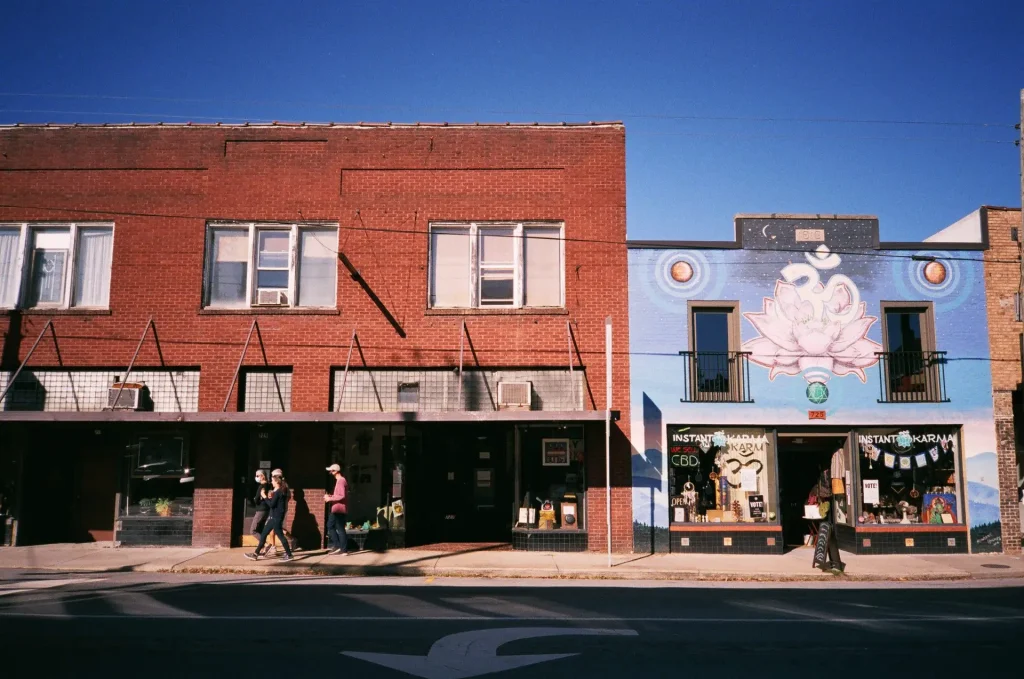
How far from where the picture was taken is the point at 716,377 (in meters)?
16.4

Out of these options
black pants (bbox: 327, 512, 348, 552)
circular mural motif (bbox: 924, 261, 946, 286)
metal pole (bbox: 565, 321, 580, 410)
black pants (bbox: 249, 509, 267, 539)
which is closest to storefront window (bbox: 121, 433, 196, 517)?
black pants (bbox: 249, 509, 267, 539)

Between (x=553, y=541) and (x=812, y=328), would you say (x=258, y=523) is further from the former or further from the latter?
(x=812, y=328)

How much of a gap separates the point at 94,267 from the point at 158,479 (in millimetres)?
4598

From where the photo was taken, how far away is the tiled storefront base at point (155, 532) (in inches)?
623

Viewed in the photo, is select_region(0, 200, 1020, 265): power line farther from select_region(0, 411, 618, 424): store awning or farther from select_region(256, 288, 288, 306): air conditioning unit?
select_region(0, 411, 618, 424): store awning

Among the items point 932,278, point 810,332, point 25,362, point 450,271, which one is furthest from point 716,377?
point 25,362

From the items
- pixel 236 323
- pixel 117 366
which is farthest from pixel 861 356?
pixel 117 366

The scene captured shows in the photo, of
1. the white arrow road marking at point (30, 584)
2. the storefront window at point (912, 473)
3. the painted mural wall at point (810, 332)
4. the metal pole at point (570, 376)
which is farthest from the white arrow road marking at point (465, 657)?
the storefront window at point (912, 473)

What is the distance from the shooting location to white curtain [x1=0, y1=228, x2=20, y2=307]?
16688 mm

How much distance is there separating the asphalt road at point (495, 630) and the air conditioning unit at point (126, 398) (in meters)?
4.23

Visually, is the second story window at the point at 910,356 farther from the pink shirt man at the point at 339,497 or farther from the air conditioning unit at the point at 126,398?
the air conditioning unit at the point at 126,398

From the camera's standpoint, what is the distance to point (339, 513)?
14.8m

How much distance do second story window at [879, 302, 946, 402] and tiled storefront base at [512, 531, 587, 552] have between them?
6.81 meters

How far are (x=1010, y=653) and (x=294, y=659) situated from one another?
6715mm
